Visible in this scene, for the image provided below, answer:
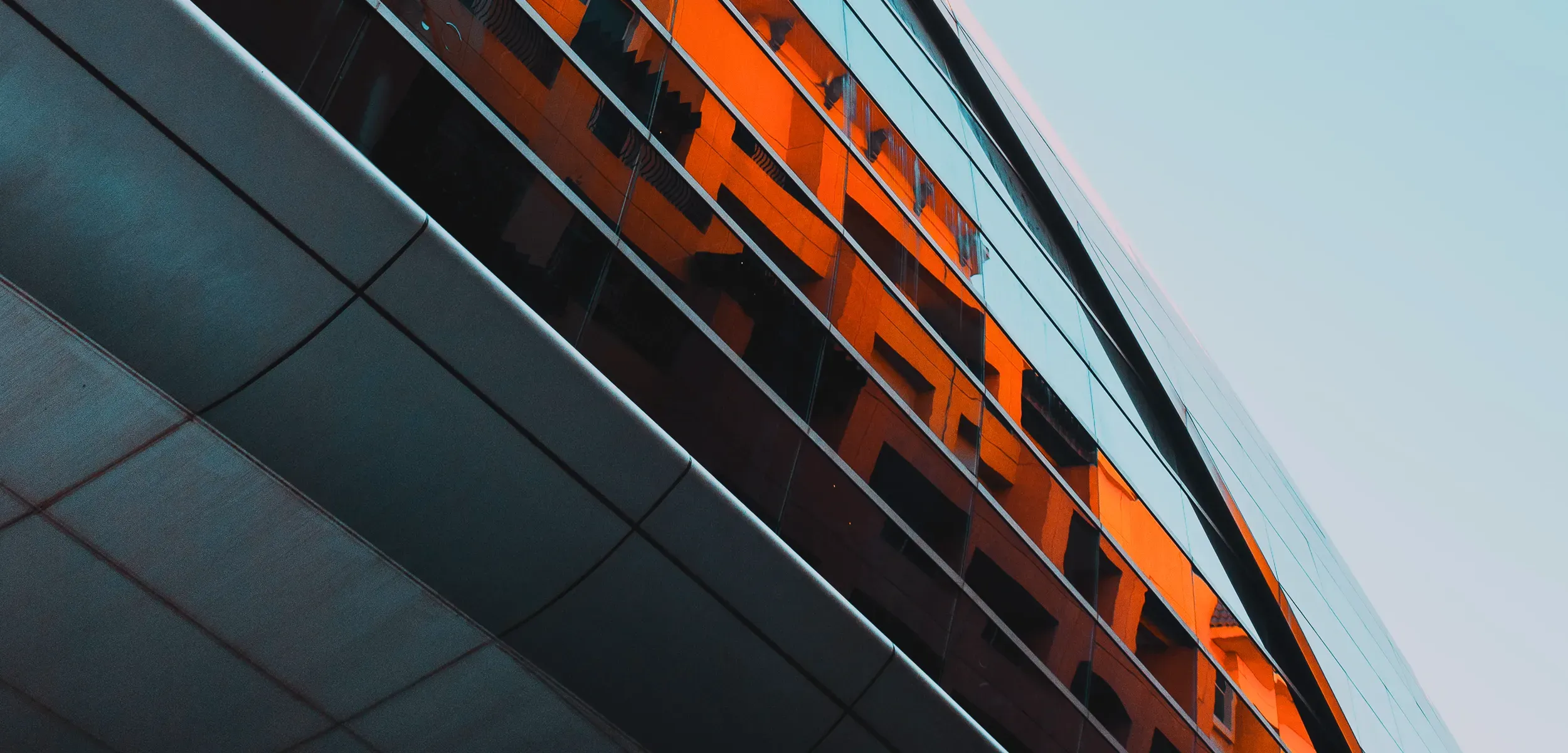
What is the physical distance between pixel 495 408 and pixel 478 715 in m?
2.15

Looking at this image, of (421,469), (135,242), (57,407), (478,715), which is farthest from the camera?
(478,715)

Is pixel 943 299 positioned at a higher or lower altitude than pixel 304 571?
higher

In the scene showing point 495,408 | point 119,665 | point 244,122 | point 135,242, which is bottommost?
point 119,665

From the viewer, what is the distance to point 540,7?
745 cm

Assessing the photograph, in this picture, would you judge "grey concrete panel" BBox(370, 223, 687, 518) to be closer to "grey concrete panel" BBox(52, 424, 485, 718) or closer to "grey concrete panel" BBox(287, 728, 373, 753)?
"grey concrete panel" BBox(52, 424, 485, 718)

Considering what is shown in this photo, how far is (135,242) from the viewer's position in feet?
18.0

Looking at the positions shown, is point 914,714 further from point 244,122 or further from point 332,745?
point 244,122

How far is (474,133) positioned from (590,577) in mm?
2870

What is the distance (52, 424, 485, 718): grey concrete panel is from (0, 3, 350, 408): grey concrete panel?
0.55 metres

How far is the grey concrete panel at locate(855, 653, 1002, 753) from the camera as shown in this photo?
8.27 meters

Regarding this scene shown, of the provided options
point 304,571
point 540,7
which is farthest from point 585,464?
point 540,7

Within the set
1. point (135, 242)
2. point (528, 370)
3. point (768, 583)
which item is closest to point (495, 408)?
point (528, 370)

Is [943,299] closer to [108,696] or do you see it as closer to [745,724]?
[745,724]

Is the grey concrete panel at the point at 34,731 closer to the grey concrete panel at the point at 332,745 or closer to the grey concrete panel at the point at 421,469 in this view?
the grey concrete panel at the point at 332,745
